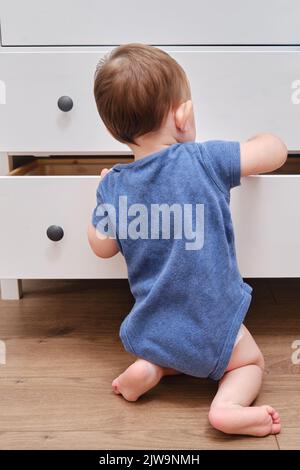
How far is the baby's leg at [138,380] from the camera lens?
0.69 metres

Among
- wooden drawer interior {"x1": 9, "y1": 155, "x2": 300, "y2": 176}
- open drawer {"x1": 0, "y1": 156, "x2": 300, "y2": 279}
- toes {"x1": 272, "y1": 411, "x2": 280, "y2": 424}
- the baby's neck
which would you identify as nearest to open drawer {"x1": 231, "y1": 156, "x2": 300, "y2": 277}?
open drawer {"x1": 0, "y1": 156, "x2": 300, "y2": 279}

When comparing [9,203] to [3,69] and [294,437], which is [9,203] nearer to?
[3,69]

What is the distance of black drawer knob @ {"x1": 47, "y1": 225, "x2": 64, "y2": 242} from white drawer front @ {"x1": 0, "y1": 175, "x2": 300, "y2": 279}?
0.04ft

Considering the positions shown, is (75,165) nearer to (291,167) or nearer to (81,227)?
(81,227)

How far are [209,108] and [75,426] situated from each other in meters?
0.53

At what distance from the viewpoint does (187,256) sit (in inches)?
26.9

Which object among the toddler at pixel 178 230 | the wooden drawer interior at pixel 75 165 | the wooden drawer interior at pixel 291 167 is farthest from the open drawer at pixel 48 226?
the wooden drawer interior at pixel 291 167

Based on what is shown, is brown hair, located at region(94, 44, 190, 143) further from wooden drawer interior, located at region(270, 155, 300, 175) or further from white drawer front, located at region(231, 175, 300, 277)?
wooden drawer interior, located at region(270, 155, 300, 175)

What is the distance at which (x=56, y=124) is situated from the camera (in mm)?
870

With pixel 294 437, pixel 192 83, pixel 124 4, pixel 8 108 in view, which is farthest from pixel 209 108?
pixel 294 437

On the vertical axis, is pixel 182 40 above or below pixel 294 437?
above

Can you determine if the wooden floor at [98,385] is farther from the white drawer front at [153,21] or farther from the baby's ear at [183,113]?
the white drawer front at [153,21]

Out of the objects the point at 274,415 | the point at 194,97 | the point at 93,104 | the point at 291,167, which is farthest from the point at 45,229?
the point at 291,167

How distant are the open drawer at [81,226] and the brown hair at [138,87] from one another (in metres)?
0.15
